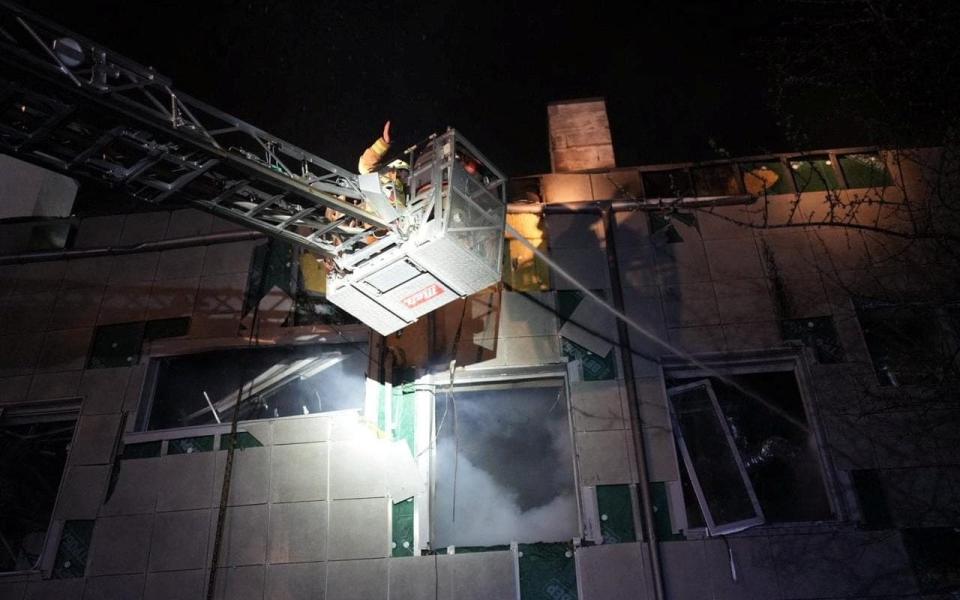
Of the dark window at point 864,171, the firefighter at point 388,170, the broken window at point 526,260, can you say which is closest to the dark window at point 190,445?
the firefighter at point 388,170

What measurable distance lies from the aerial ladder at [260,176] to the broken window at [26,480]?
17.8 feet

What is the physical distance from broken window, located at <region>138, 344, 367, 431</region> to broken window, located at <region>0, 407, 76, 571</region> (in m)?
1.58

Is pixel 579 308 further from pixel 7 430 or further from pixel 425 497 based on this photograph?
pixel 7 430

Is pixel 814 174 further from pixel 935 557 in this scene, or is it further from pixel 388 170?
pixel 388 170

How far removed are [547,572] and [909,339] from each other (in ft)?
20.0

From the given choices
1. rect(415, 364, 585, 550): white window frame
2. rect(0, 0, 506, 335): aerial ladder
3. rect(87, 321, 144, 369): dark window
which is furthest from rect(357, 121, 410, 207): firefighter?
rect(87, 321, 144, 369): dark window

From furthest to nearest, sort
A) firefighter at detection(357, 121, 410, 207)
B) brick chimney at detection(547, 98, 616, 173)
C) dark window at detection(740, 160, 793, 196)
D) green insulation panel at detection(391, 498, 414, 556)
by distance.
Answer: brick chimney at detection(547, 98, 616, 173)
dark window at detection(740, 160, 793, 196)
green insulation panel at detection(391, 498, 414, 556)
firefighter at detection(357, 121, 410, 207)

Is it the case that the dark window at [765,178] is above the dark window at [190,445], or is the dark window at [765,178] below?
above

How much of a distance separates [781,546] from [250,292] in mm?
8553

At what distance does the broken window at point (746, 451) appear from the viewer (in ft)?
23.6

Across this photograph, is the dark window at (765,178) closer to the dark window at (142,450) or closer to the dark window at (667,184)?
the dark window at (667,184)

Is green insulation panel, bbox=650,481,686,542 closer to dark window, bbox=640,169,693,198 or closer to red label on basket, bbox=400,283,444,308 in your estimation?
red label on basket, bbox=400,283,444,308

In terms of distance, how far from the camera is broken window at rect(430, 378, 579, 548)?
24.0 ft

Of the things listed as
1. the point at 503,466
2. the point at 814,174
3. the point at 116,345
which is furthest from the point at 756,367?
the point at 116,345
